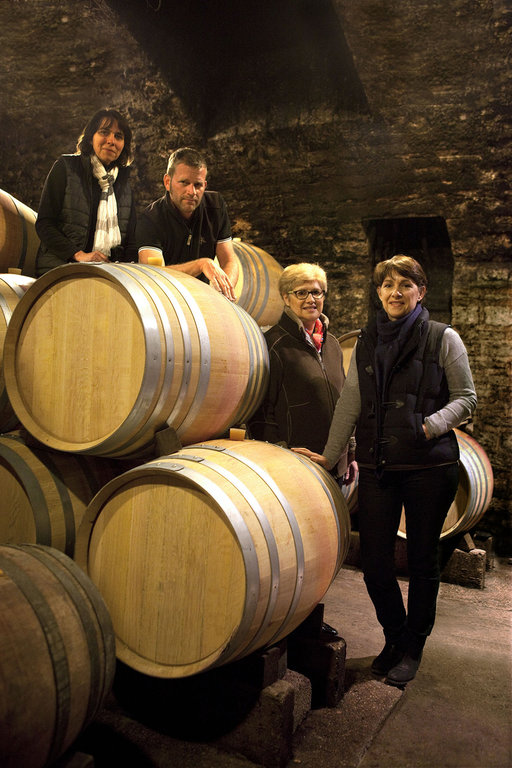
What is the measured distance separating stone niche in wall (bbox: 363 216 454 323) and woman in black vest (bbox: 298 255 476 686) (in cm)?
320

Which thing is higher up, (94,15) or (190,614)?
(94,15)

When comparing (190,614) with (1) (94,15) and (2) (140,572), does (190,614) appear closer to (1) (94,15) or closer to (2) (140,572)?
(2) (140,572)

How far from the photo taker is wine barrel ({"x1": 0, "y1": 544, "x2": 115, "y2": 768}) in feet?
4.77

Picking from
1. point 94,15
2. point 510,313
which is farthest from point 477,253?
point 94,15

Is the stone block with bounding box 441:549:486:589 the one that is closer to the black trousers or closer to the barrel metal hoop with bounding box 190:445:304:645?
the black trousers

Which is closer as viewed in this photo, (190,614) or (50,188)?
(190,614)

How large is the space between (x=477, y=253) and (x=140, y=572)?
4415 mm

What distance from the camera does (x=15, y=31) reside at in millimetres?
5988

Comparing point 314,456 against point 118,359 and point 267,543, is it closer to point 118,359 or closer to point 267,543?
point 267,543

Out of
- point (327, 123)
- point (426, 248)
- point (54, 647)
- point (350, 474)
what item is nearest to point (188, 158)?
point (350, 474)

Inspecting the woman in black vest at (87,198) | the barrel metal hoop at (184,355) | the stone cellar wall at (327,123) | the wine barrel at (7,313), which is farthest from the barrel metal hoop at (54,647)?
the stone cellar wall at (327,123)

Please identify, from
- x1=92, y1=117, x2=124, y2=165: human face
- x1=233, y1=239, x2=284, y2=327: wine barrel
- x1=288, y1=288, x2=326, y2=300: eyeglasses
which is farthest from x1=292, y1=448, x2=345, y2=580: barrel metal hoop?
x1=233, y1=239, x2=284, y2=327: wine barrel

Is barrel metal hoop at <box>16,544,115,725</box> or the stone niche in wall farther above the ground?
the stone niche in wall

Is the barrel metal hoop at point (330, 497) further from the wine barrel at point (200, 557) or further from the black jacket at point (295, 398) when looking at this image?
the black jacket at point (295, 398)
